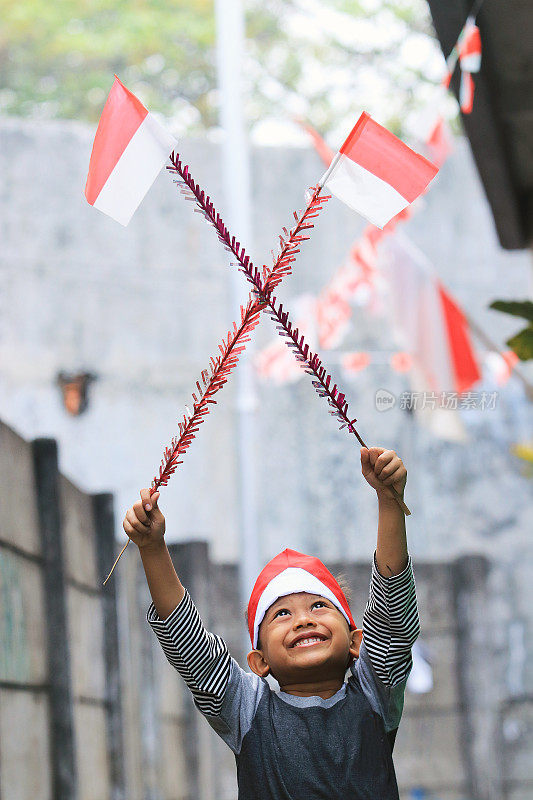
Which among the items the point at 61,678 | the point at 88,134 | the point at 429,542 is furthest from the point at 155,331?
the point at 61,678

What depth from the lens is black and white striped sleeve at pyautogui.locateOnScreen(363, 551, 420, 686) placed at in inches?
45.6

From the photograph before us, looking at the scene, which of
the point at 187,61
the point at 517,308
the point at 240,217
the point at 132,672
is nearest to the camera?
the point at 517,308

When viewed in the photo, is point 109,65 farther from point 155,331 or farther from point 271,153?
point 155,331

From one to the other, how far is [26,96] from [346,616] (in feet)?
20.3

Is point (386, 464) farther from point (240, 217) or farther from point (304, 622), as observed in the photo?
point (240, 217)

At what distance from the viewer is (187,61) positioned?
700 cm

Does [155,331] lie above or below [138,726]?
above

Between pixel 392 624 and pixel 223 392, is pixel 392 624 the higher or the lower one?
the lower one

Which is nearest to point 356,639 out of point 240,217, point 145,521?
point 145,521

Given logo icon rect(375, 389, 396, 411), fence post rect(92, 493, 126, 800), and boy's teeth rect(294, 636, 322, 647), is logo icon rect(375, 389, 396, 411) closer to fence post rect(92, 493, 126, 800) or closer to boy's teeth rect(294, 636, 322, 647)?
boy's teeth rect(294, 636, 322, 647)

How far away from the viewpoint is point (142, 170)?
118cm

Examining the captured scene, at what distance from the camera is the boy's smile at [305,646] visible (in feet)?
3.83

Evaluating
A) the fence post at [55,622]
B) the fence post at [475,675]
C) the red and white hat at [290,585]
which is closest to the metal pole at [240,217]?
the fence post at [475,675]

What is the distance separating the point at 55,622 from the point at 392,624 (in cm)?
112
